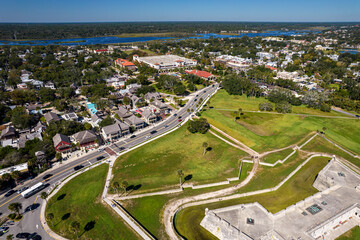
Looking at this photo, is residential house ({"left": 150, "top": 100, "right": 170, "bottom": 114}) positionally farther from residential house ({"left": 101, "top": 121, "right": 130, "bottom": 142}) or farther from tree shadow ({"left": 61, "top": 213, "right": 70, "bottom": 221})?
tree shadow ({"left": 61, "top": 213, "right": 70, "bottom": 221})

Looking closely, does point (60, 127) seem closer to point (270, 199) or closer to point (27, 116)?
point (27, 116)

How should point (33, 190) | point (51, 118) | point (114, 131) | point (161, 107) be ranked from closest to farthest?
point (33, 190)
point (114, 131)
point (51, 118)
point (161, 107)

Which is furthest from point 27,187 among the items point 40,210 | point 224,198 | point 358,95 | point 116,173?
point 358,95

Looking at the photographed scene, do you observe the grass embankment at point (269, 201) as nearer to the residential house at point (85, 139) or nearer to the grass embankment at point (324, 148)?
the grass embankment at point (324, 148)

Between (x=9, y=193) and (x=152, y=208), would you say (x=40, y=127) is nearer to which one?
(x=9, y=193)

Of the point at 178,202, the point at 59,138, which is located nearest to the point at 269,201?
the point at 178,202
